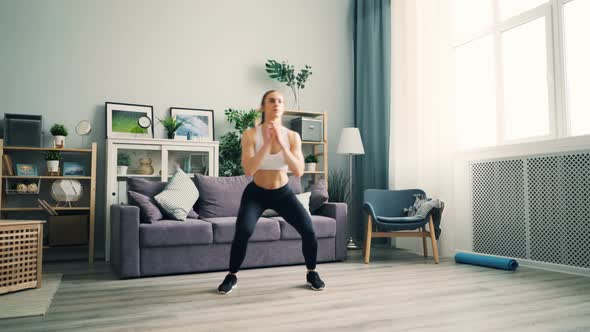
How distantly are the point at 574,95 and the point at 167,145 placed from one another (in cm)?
367

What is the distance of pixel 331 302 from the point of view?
8.16 feet

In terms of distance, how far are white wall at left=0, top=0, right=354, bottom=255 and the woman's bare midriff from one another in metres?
2.40

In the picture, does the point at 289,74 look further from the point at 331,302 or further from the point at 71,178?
the point at 331,302

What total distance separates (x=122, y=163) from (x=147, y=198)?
926mm

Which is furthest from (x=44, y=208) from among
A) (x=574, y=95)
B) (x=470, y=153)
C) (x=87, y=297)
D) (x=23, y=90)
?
(x=574, y=95)

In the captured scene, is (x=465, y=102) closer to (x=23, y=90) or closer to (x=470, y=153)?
(x=470, y=153)

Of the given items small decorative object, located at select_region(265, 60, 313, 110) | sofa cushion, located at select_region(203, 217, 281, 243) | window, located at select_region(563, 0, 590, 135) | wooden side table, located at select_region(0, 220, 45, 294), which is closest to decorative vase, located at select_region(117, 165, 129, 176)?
sofa cushion, located at select_region(203, 217, 281, 243)

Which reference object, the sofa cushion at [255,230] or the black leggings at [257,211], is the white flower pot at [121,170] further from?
the black leggings at [257,211]

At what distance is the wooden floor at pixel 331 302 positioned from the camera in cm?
207

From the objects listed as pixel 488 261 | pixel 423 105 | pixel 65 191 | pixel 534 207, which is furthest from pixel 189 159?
pixel 534 207

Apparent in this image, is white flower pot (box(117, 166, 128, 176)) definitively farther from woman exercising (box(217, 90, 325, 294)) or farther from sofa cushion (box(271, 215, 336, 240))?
woman exercising (box(217, 90, 325, 294))

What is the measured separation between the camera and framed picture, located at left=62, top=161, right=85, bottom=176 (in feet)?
13.8

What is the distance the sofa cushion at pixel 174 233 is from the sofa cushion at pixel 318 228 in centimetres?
63

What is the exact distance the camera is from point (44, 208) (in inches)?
157
